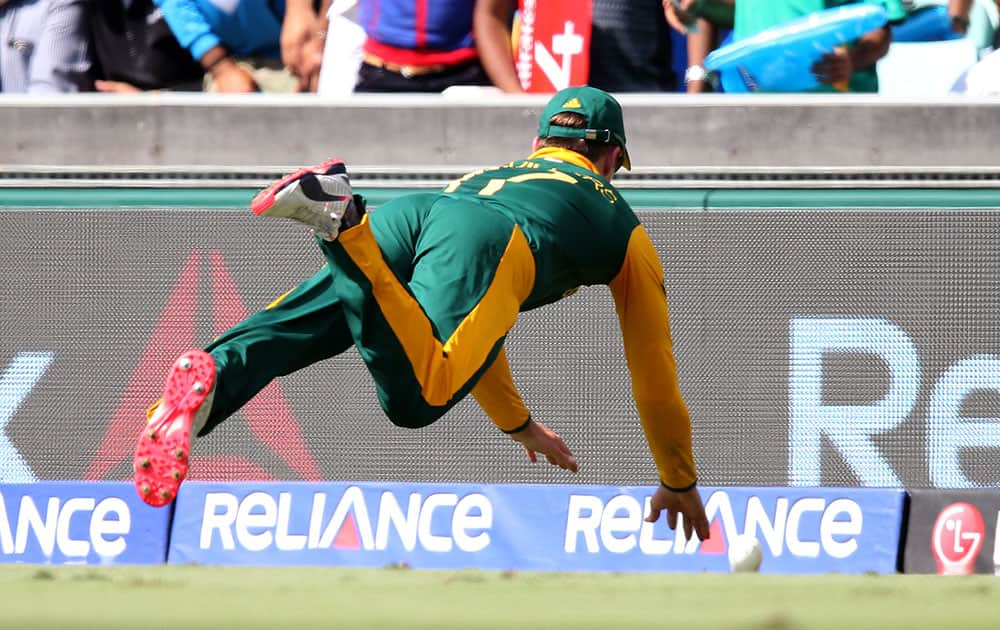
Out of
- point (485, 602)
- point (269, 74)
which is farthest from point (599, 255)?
point (269, 74)

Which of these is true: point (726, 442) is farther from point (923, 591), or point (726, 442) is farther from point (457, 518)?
point (923, 591)

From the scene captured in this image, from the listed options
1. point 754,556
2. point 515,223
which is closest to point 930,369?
point 754,556

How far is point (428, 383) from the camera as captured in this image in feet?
15.4

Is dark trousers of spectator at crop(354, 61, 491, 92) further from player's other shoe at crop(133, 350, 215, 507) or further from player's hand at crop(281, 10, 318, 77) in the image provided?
player's other shoe at crop(133, 350, 215, 507)

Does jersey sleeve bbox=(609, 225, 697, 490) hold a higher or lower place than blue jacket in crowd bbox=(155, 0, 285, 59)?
lower

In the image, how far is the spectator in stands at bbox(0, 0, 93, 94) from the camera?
8.72 meters

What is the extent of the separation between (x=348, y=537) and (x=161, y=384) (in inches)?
50.1

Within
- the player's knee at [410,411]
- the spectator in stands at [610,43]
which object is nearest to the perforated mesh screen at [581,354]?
the spectator in stands at [610,43]

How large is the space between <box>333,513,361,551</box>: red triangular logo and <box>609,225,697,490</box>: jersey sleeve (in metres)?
2.58

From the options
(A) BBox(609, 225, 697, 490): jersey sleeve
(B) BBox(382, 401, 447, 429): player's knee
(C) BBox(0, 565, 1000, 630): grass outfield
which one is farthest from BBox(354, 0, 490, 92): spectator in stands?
(C) BBox(0, 565, 1000, 630): grass outfield

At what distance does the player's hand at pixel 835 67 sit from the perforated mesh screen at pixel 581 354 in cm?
77

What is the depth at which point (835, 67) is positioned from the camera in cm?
805

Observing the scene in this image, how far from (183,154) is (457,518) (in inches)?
91.9

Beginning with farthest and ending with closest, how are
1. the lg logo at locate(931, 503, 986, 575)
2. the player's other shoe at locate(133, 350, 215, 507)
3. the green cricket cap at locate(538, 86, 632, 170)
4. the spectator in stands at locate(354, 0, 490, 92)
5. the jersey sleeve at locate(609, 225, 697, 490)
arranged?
the spectator in stands at locate(354, 0, 490, 92), the lg logo at locate(931, 503, 986, 575), the green cricket cap at locate(538, 86, 632, 170), the jersey sleeve at locate(609, 225, 697, 490), the player's other shoe at locate(133, 350, 215, 507)
